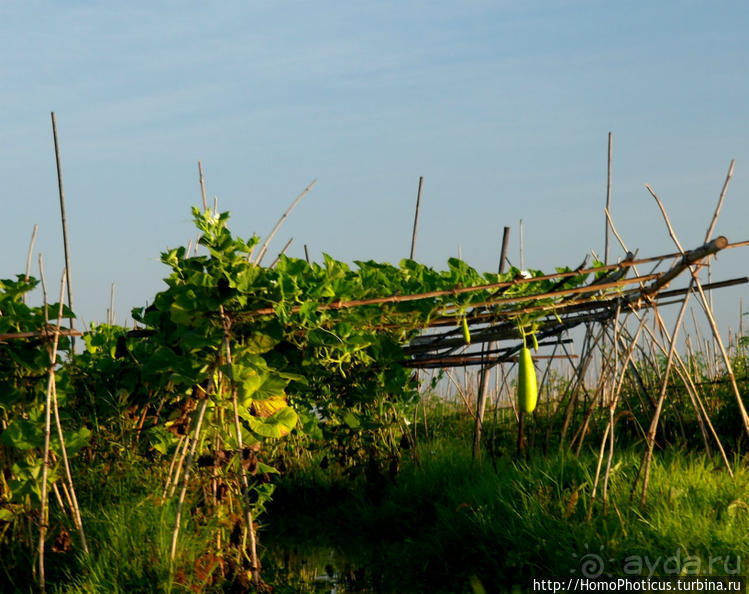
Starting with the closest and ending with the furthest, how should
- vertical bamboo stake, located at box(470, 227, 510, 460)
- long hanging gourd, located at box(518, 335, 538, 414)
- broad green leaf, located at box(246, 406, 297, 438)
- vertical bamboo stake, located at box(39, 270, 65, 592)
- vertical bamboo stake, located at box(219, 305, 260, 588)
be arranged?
long hanging gourd, located at box(518, 335, 538, 414) → vertical bamboo stake, located at box(219, 305, 260, 588) → vertical bamboo stake, located at box(39, 270, 65, 592) → broad green leaf, located at box(246, 406, 297, 438) → vertical bamboo stake, located at box(470, 227, 510, 460)

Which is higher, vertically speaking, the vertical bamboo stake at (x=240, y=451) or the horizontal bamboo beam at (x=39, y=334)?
the horizontal bamboo beam at (x=39, y=334)

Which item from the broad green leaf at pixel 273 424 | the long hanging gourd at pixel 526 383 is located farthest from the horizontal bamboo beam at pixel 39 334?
the long hanging gourd at pixel 526 383

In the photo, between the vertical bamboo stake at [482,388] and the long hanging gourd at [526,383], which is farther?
the vertical bamboo stake at [482,388]

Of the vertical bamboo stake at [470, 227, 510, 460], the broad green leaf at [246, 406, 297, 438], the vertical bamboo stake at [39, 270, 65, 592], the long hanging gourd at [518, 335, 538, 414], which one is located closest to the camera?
the long hanging gourd at [518, 335, 538, 414]

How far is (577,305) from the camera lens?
433 centimetres

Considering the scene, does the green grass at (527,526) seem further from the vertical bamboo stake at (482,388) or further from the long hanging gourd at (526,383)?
the long hanging gourd at (526,383)

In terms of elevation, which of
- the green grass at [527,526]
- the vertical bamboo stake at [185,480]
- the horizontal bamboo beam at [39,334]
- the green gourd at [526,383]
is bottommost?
the green grass at [527,526]

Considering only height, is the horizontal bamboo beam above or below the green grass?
above

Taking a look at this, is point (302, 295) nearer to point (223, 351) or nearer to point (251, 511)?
point (223, 351)

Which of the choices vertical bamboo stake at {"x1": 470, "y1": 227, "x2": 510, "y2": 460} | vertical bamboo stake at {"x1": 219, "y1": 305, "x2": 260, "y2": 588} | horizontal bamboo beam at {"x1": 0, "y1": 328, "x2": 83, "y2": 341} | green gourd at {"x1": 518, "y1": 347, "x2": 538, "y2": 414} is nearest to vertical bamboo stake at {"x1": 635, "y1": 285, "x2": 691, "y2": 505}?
green gourd at {"x1": 518, "y1": 347, "x2": 538, "y2": 414}

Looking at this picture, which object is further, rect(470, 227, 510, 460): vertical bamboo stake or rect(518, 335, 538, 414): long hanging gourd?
rect(470, 227, 510, 460): vertical bamboo stake

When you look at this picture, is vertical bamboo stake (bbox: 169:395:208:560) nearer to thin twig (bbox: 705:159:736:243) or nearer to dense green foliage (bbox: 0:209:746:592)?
dense green foliage (bbox: 0:209:746:592)

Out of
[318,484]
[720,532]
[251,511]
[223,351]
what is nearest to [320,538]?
[318,484]

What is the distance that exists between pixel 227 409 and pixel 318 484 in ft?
9.35
